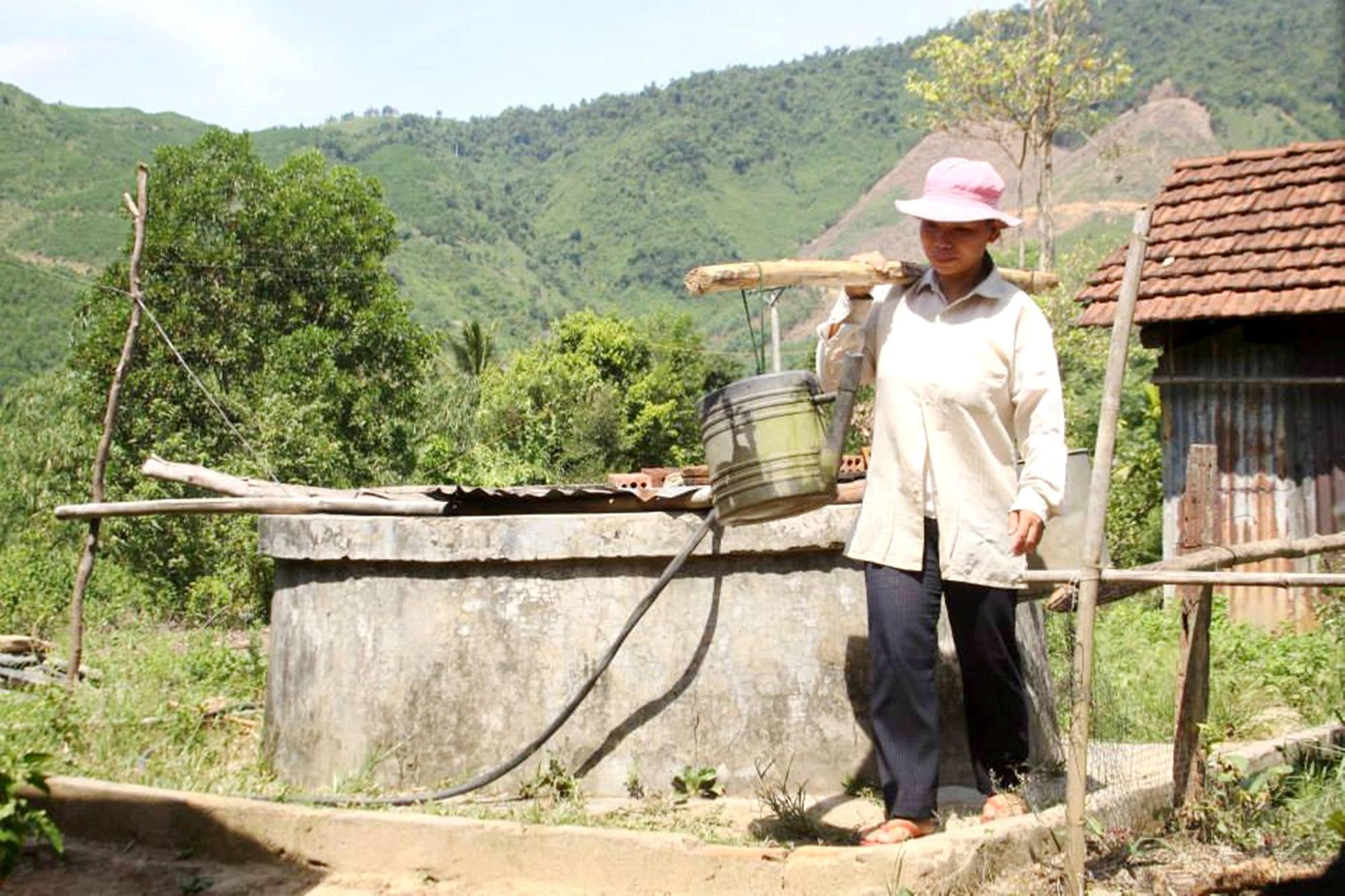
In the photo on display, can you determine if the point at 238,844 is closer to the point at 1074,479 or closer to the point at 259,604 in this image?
the point at 1074,479

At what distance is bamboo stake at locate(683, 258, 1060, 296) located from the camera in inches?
152

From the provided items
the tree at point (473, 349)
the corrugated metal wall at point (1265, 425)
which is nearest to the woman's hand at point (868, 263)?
the corrugated metal wall at point (1265, 425)

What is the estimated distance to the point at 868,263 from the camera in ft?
12.7

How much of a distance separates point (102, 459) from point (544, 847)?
459cm

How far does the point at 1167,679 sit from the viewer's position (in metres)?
7.08

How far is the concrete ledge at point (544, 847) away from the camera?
3469mm

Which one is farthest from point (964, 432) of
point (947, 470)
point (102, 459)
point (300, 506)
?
point (102, 459)

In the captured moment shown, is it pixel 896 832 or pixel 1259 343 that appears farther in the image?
pixel 1259 343

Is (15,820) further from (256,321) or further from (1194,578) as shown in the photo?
(256,321)

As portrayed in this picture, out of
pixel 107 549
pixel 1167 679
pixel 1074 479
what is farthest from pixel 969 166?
pixel 107 549

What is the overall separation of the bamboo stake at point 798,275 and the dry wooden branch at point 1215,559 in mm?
995

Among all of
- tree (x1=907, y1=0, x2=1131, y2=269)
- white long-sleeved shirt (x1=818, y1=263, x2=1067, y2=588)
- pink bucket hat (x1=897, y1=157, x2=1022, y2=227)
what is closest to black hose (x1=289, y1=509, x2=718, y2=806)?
white long-sleeved shirt (x1=818, y1=263, x2=1067, y2=588)

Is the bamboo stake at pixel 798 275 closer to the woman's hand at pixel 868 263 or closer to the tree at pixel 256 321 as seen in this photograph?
the woman's hand at pixel 868 263

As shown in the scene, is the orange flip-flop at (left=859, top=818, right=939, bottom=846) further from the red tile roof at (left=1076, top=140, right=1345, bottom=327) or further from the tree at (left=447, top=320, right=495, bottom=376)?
the tree at (left=447, top=320, right=495, bottom=376)
